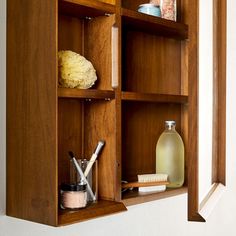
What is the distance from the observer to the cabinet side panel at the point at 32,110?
931mm

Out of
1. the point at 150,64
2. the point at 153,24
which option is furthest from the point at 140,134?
the point at 153,24

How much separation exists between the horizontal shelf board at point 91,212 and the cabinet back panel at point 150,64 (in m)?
0.40

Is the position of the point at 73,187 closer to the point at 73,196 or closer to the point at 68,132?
the point at 73,196

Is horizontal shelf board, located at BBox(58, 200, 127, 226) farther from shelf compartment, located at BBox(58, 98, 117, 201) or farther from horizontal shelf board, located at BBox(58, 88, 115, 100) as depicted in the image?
horizontal shelf board, located at BBox(58, 88, 115, 100)

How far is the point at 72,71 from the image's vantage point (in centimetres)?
101

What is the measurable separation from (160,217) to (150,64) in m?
0.51

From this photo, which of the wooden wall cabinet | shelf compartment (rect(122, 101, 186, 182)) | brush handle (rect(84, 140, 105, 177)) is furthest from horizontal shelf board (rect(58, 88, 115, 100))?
shelf compartment (rect(122, 101, 186, 182))

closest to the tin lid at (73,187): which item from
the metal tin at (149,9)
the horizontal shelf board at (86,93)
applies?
the horizontal shelf board at (86,93)

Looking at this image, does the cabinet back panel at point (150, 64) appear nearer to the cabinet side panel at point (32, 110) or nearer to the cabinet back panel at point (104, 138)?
the cabinet back panel at point (104, 138)

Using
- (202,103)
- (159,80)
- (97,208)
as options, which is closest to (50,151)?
(97,208)

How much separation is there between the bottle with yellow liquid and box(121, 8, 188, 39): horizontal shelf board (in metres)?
0.28

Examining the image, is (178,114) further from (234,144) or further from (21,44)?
(21,44)

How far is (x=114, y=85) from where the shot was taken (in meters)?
1.09

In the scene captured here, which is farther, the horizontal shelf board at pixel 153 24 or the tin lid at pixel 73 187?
the horizontal shelf board at pixel 153 24
